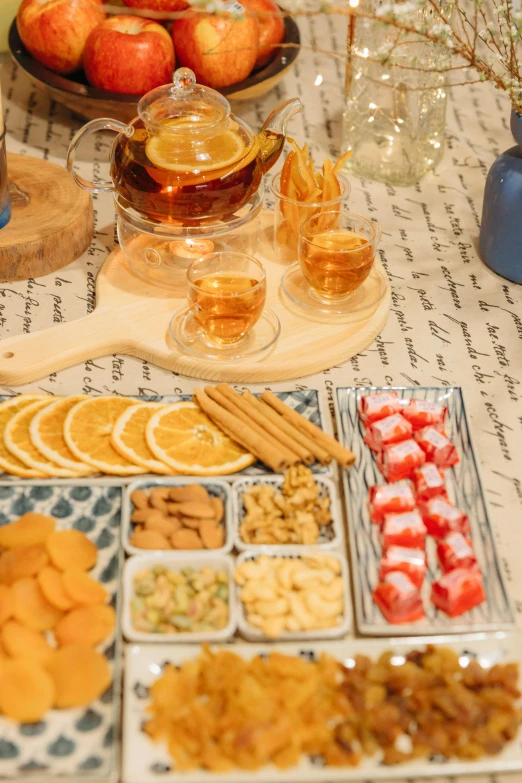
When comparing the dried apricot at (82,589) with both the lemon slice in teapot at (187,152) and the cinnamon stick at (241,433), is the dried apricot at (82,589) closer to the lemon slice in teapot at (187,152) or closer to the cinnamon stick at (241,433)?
the cinnamon stick at (241,433)

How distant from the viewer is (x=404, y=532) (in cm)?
106

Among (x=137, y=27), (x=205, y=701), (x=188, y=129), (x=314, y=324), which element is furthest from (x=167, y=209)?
(x=205, y=701)

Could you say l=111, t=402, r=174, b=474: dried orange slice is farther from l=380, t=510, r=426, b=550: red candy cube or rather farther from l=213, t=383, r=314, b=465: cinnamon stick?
l=380, t=510, r=426, b=550: red candy cube

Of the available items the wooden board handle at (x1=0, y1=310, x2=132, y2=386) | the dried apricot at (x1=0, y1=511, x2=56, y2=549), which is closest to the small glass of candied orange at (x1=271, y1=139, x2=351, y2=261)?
the wooden board handle at (x1=0, y1=310, x2=132, y2=386)

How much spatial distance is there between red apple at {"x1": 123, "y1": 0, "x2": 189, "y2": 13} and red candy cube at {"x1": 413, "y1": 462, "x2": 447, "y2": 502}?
3.67ft

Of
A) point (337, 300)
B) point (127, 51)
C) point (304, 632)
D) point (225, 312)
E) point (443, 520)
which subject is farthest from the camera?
point (127, 51)

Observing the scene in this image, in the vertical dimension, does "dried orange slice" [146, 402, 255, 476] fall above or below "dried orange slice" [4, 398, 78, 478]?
above

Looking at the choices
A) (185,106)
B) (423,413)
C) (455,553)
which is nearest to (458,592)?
(455,553)

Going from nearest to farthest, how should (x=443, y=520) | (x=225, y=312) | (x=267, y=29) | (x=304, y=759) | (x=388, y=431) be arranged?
(x=304, y=759) → (x=443, y=520) → (x=388, y=431) → (x=225, y=312) → (x=267, y=29)

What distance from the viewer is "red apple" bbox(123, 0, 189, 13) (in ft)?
5.73

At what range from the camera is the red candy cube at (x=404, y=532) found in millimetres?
1062

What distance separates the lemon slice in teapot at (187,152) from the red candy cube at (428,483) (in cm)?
56

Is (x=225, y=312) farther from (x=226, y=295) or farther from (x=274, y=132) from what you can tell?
(x=274, y=132)

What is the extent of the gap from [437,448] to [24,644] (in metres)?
0.58
